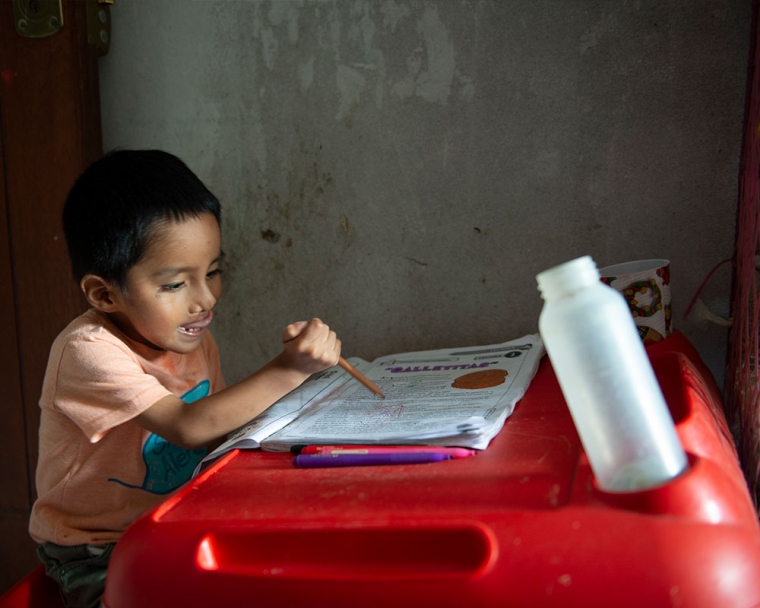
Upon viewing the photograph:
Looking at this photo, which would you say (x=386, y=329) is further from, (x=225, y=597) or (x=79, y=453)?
(x=225, y=597)

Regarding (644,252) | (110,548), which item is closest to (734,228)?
(644,252)

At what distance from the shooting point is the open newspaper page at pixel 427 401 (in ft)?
1.90

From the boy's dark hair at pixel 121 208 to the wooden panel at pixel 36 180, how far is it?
26 centimetres

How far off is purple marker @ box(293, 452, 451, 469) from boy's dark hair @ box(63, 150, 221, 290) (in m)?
0.34

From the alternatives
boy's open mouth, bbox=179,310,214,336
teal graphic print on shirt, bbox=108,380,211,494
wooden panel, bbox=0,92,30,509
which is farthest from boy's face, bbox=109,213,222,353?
wooden panel, bbox=0,92,30,509

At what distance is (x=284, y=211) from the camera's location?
1.02 m

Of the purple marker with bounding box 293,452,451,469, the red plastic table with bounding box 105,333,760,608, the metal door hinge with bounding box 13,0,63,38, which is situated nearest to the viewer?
the red plastic table with bounding box 105,333,760,608

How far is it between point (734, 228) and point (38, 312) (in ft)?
3.36

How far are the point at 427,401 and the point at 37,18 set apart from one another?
0.84 m

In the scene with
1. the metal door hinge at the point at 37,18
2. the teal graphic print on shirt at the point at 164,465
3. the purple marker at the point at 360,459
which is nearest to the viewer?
the purple marker at the point at 360,459

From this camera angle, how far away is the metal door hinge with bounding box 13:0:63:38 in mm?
1010

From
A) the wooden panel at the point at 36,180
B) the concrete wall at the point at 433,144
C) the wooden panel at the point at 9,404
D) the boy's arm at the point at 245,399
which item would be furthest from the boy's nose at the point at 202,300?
the wooden panel at the point at 9,404

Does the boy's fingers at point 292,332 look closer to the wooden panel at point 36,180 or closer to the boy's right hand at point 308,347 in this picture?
the boy's right hand at point 308,347

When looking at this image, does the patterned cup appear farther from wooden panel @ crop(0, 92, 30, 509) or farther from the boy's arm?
wooden panel @ crop(0, 92, 30, 509)
